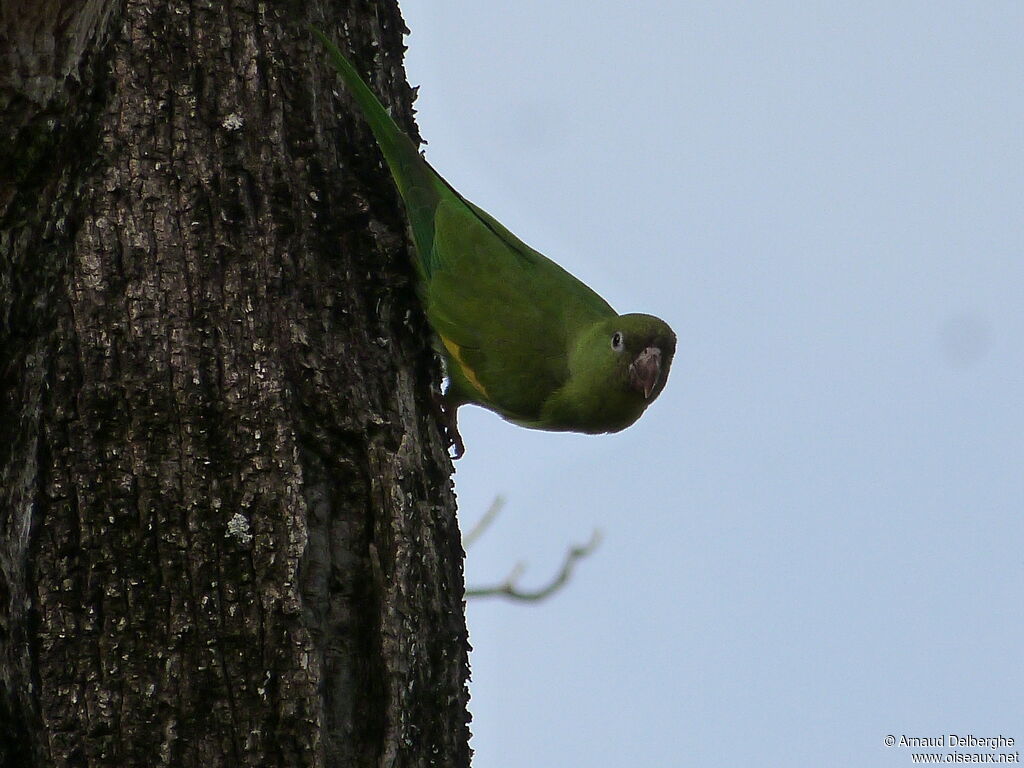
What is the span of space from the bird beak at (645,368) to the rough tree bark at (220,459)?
145 cm

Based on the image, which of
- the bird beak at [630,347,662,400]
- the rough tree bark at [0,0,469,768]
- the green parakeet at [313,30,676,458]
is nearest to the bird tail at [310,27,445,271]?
the green parakeet at [313,30,676,458]

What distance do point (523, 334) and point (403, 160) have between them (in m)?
1.00

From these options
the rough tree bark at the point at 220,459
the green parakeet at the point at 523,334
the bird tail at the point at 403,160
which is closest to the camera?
the rough tree bark at the point at 220,459

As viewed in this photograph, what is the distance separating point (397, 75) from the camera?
9.61 feet

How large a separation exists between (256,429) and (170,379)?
0.18m

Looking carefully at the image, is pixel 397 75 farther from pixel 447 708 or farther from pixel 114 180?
Result: pixel 447 708

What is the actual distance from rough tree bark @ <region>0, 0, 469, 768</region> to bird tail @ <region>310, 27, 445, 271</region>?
0.40 ft

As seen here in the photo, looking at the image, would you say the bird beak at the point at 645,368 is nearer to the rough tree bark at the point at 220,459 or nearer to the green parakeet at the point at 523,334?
the green parakeet at the point at 523,334

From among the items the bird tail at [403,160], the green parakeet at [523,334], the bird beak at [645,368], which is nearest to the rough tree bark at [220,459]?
the bird tail at [403,160]

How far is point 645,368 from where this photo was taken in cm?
382

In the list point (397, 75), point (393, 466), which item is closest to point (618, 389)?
point (397, 75)

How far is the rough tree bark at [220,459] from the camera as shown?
1.88 meters

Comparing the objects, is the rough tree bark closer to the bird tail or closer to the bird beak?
the bird tail

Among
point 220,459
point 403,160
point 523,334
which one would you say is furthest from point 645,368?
point 220,459
